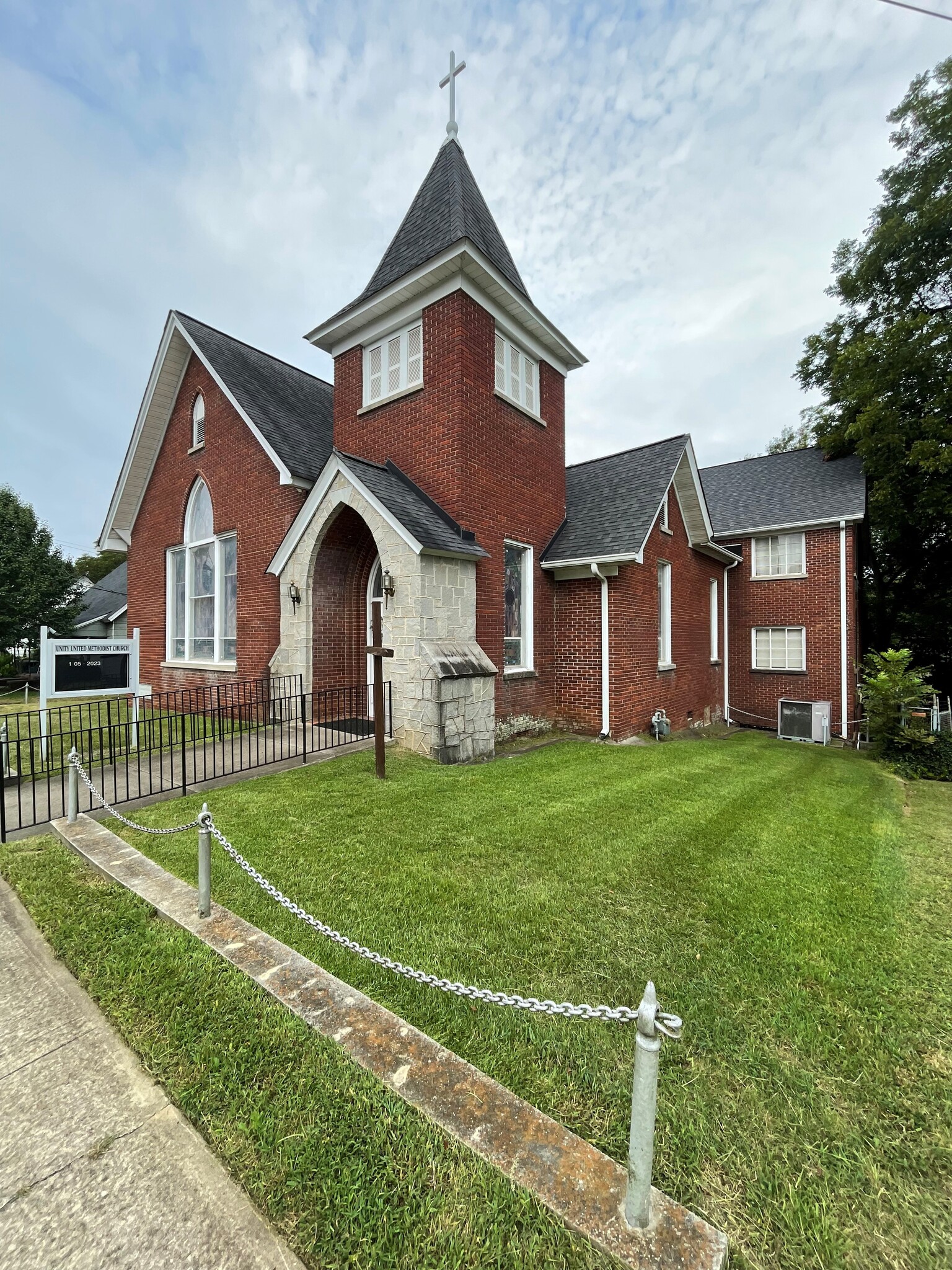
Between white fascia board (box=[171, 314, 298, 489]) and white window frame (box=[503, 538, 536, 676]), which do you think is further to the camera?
white window frame (box=[503, 538, 536, 676])

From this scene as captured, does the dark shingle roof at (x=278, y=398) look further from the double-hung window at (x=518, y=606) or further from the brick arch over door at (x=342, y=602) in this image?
the double-hung window at (x=518, y=606)

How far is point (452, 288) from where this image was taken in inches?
368

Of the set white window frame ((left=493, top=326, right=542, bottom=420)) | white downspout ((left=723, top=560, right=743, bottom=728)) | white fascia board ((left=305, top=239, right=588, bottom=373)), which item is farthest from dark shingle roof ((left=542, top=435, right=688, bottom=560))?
white downspout ((left=723, top=560, right=743, bottom=728))

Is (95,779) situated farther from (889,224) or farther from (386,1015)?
(889,224)

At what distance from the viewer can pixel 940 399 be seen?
1612 centimetres

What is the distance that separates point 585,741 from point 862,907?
6744 millimetres

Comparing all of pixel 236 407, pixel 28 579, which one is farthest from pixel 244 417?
pixel 28 579

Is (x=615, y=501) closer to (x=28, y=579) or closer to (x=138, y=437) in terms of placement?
(x=138, y=437)

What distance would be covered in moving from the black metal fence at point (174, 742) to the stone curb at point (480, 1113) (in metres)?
3.46

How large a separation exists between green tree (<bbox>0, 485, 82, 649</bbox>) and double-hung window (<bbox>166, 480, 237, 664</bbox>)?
533 inches

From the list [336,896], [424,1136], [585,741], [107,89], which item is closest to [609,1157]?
[424,1136]

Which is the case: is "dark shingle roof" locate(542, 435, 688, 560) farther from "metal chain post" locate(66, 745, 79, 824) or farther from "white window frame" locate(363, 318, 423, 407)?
"metal chain post" locate(66, 745, 79, 824)

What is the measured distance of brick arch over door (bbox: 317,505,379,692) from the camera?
996 centimetres

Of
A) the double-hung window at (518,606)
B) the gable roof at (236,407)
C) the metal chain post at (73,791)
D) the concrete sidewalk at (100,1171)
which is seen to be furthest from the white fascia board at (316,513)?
the concrete sidewalk at (100,1171)
